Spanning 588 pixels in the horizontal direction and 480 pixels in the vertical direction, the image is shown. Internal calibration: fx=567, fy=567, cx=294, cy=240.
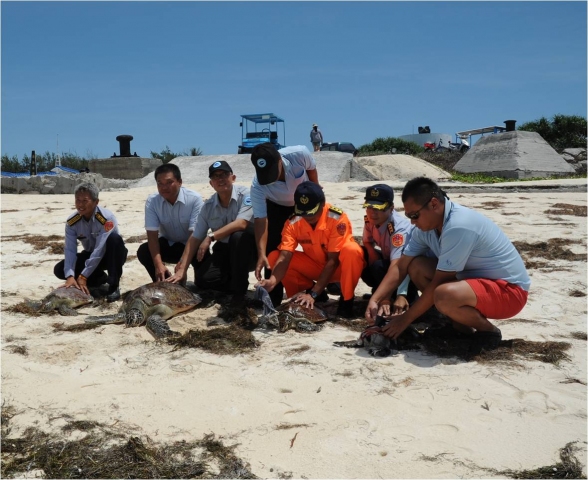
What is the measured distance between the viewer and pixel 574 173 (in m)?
18.4

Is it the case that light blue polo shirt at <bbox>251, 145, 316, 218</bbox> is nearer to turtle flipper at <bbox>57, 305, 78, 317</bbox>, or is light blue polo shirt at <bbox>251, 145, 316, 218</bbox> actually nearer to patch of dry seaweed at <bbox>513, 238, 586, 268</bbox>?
turtle flipper at <bbox>57, 305, 78, 317</bbox>

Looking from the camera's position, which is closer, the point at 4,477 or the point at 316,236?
the point at 4,477

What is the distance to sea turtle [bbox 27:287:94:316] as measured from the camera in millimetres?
4270

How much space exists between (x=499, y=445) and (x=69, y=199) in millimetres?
11302

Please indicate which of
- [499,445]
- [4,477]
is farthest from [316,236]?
[4,477]

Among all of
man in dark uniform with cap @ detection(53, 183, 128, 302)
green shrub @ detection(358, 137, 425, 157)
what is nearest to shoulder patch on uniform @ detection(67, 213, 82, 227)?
man in dark uniform with cap @ detection(53, 183, 128, 302)

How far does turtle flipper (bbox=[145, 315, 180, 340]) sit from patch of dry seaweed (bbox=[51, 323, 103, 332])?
407mm

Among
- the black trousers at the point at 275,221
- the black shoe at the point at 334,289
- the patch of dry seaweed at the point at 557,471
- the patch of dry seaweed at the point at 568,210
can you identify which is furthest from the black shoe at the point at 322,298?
the patch of dry seaweed at the point at 568,210

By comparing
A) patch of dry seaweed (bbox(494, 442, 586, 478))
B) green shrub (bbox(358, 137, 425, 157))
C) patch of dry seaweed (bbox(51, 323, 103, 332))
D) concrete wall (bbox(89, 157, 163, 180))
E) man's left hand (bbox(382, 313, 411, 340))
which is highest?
green shrub (bbox(358, 137, 425, 157))

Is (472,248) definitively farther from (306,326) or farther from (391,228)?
(306,326)

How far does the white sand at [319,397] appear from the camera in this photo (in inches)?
87.3

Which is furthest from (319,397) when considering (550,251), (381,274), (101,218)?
(550,251)

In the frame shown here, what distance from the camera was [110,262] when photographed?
4766mm

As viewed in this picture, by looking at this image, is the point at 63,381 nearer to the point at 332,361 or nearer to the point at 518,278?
the point at 332,361
